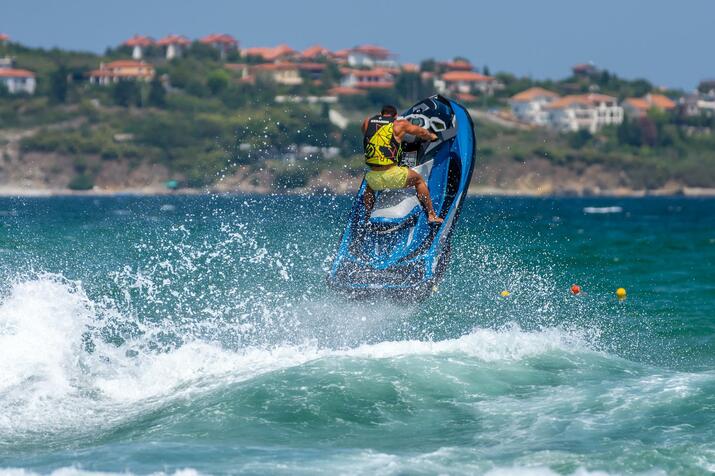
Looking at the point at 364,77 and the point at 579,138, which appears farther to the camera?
the point at 364,77

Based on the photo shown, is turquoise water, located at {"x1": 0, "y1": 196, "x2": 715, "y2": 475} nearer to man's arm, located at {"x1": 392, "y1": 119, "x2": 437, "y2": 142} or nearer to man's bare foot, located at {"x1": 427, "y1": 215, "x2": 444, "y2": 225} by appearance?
man's bare foot, located at {"x1": 427, "y1": 215, "x2": 444, "y2": 225}

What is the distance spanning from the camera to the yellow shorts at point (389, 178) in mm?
12203

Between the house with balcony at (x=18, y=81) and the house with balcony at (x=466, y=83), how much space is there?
50861mm

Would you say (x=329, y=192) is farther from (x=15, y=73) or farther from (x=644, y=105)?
(x=644, y=105)

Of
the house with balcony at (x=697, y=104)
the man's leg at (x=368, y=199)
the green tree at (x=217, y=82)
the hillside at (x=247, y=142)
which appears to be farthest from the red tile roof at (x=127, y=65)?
the man's leg at (x=368, y=199)

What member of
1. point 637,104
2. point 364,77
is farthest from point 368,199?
point 637,104

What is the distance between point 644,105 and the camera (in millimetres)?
140750

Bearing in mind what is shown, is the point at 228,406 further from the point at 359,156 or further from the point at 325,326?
the point at 359,156

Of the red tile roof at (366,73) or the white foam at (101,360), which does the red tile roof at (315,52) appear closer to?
the red tile roof at (366,73)

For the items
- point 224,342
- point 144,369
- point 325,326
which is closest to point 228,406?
point 144,369

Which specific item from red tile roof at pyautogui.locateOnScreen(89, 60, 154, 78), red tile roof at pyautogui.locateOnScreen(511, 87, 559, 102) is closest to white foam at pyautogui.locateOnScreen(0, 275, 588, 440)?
red tile roof at pyautogui.locateOnScreen(89, 60, 154, 78)

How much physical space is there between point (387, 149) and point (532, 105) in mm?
126190

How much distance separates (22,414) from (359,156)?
224 feet

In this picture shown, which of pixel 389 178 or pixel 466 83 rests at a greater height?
pixel 466 83
